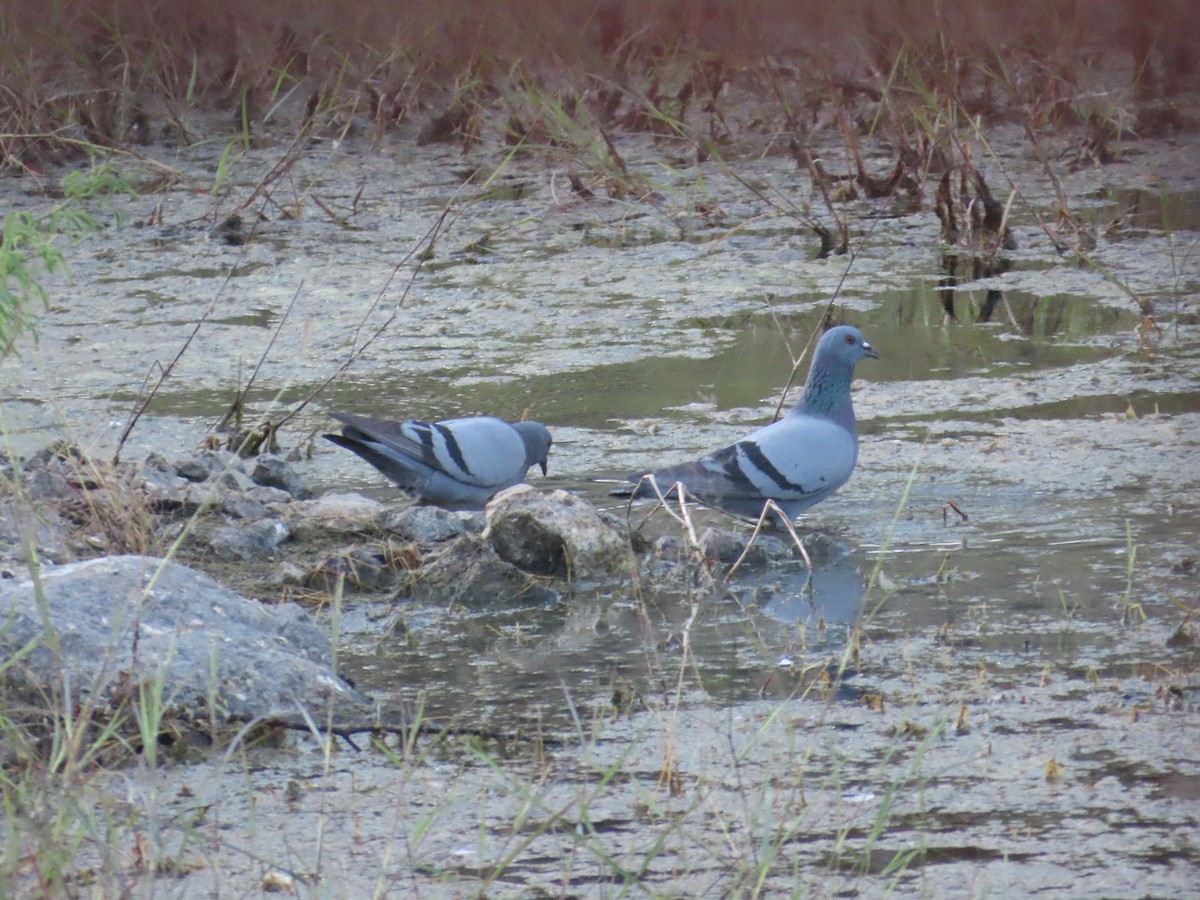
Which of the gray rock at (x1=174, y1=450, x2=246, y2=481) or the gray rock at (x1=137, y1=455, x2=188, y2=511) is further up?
the gray rock at (x1=137, y1=455, x2=188, y2=511)

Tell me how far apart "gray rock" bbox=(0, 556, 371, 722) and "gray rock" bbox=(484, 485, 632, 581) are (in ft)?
3.18

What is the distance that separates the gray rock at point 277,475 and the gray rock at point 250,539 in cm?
43

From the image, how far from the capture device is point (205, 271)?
7980mm

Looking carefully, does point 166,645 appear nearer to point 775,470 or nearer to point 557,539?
point 557,539

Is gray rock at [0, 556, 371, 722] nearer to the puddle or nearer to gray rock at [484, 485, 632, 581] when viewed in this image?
gray rock at [484, 485, 632, 581]

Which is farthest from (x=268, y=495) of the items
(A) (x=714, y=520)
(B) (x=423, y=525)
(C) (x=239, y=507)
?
(A) (x=714, y=520)

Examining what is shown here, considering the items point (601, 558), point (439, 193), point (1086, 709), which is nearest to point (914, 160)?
point (439, 193)

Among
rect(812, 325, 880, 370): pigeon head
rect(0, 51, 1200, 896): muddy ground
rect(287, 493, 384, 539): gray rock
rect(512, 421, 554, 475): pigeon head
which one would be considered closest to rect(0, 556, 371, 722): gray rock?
rect(0, 51, 1200, 896): muddy ground

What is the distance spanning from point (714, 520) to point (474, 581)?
1.04 m

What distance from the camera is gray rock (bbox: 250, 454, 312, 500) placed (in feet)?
16.6

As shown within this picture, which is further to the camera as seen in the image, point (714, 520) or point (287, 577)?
point (714, 520)

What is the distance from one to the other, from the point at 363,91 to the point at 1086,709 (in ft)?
26.6

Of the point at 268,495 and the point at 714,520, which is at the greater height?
the point at 268,495

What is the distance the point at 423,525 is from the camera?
15.4 feet
